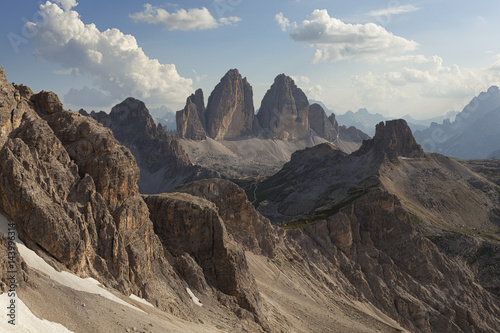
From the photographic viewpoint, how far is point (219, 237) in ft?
194

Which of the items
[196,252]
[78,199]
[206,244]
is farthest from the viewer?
[206,244]

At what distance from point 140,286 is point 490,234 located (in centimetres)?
13277

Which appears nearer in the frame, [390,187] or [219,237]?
[219,237]

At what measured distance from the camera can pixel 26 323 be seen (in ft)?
91.7

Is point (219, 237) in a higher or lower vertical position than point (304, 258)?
higher

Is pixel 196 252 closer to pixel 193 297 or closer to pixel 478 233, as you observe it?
pixel 193 297

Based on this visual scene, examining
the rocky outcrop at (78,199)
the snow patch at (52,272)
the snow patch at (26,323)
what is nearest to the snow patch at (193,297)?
the rocky outcrop at (78,199)

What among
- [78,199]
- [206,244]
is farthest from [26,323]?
[206,244]

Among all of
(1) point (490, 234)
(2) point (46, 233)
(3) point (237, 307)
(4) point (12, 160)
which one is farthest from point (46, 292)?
(1) point (490, 234)

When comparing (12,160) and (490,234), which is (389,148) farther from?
(12,160)

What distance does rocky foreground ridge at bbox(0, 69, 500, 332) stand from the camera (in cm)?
3647

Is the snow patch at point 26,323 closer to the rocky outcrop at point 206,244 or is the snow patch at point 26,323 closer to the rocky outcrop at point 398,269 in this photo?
the rocky outcrop at point 206,244

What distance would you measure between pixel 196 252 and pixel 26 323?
31.4 m

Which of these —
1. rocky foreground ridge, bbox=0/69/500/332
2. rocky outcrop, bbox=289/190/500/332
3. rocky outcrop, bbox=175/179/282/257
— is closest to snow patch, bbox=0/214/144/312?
rocky foreground ridge, bbox=0/69/500/332
